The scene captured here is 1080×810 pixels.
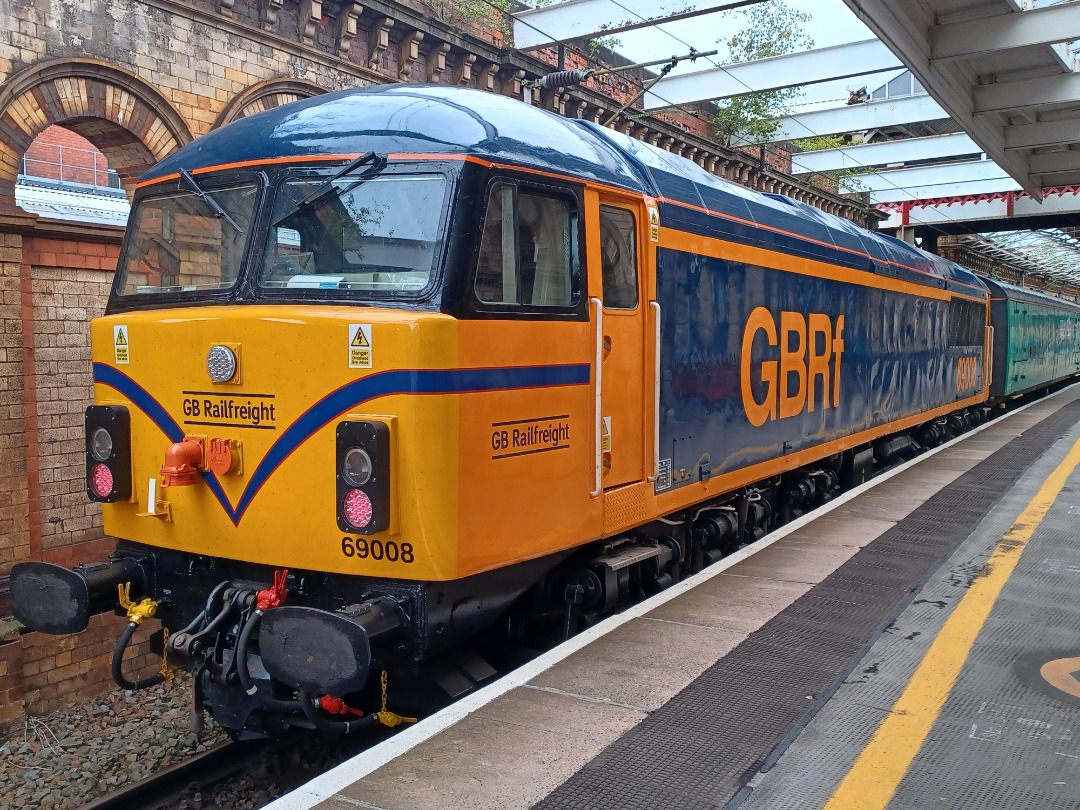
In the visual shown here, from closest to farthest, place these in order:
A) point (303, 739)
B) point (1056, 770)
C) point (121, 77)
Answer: point (1056, 770) < point (303, 739) < point (121, 77)

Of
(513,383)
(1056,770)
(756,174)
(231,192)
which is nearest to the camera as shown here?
(1056,770)

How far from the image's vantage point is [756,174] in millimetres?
21812

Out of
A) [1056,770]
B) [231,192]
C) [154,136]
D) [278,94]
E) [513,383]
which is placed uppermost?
[278,94]

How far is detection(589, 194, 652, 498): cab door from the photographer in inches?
200

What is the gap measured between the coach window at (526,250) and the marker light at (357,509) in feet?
3.43

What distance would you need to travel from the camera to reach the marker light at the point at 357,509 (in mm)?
4086

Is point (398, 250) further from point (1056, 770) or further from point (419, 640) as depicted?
point (1056, 770)

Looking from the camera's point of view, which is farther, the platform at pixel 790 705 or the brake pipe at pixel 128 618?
the brake pipe at pixel 128 618

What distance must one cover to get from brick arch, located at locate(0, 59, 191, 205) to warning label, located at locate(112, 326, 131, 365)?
13.2ft

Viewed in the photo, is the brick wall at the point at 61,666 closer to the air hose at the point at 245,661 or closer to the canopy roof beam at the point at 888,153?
the air hose at the point at 245,661

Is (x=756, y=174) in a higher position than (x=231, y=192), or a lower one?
higher

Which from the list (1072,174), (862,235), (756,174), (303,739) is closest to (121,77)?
(303,739)

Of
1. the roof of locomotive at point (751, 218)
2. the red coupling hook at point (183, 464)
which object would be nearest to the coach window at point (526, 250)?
the roof of locomotive at point (751, 218)

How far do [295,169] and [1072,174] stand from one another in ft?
66.8
